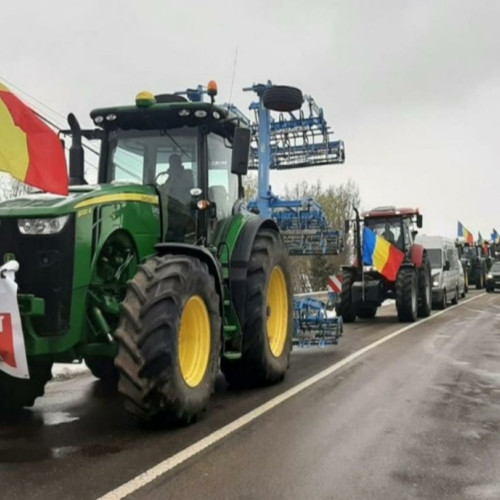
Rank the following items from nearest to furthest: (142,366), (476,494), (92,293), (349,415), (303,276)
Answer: (476,494)
(142,366)
(92,293)
(349,415)
(303,276)

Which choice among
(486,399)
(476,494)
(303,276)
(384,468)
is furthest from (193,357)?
(303,276)

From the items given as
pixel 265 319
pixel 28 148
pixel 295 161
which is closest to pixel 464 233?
pixel 295 161

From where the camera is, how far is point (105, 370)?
7.50 meters

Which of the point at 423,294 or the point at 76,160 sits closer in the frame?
the point at 76,160

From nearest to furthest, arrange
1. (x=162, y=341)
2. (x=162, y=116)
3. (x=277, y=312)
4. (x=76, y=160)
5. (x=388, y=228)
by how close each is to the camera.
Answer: (x=162, y=341) < (x=162, y=116) < (x=76, y=160) < (x=277, y=312) < (x=388, y=228)

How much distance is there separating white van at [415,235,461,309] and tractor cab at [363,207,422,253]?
3016mm

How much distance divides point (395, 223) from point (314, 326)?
7640mm

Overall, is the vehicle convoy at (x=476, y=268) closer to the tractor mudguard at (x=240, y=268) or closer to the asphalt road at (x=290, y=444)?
the asphalt road at (x=290, y=444)

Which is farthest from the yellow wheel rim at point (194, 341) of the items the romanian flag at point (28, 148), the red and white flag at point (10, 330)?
the romanian flag at point (28, 148)

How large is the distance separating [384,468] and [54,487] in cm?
218

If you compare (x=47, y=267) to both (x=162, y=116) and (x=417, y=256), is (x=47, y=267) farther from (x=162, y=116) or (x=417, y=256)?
(x=417, y=256)

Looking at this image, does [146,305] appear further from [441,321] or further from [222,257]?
[441,321]

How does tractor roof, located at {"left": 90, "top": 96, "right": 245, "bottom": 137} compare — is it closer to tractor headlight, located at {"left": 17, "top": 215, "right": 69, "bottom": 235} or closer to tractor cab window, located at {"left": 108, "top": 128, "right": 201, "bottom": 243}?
tractor cab window, located at {"left": 108, "top": 128, "right": 201, "bottom": 243}

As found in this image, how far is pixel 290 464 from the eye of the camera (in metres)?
4.43
